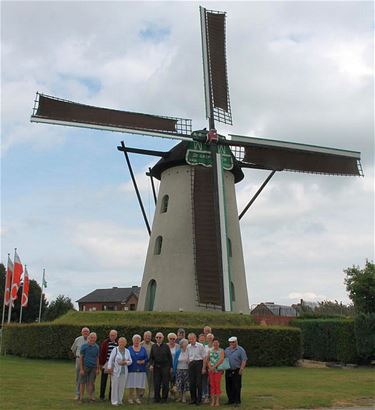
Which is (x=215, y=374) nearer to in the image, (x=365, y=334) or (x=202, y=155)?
(x=365, y=334)

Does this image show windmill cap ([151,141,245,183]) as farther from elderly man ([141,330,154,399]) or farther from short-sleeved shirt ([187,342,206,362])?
short-sleeved shirt ([187,342,206,362])

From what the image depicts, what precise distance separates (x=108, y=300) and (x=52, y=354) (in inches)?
2869

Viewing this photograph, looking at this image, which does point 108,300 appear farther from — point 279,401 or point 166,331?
point 279,401

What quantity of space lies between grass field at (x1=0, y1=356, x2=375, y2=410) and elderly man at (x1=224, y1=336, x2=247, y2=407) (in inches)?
11.0

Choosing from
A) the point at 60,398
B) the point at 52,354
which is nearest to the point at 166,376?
the point at 60,398

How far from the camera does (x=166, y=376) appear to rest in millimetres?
11938

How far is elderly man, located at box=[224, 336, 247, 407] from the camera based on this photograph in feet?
38.6

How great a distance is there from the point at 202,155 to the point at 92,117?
20.1 feet

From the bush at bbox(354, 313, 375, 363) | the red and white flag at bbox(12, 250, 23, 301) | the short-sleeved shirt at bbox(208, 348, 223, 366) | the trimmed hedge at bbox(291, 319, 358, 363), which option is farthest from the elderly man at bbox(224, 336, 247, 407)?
the red and white flag at bbox(12, 250, 23, 301)

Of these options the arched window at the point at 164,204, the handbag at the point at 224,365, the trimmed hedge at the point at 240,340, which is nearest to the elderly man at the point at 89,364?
the handbag at the point at 224,365

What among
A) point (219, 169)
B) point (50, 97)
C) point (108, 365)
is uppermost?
point (50, 97)

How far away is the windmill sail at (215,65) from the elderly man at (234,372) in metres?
19.7

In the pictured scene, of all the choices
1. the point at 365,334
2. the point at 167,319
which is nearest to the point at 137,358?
the point at 167,319

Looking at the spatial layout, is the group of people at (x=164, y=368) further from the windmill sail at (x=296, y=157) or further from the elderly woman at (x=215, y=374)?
the windmill sail at (x=296, y=157)
